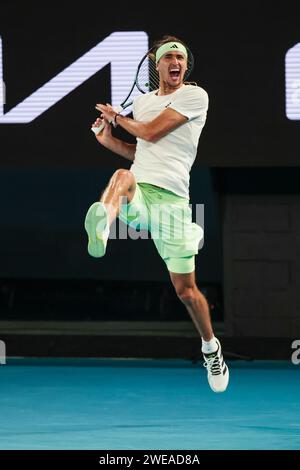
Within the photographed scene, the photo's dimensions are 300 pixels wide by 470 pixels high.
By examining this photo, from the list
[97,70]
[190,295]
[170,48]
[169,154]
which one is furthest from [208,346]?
[97,70]

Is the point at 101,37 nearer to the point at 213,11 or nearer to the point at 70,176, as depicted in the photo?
the point at 213,11

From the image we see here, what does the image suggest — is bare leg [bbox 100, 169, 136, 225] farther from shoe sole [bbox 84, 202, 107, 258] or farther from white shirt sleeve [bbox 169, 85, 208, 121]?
white shirt sleeve [bbox 169, 85, 208, 121]

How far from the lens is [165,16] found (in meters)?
8.90

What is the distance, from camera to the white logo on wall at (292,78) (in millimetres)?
8859

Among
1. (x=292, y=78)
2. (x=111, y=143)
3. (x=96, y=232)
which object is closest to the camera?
(x=96, y=232)

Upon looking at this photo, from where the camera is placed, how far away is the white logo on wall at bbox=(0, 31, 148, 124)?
8.96m

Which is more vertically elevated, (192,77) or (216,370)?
(192,77)

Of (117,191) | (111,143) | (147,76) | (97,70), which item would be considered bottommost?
(117,191)

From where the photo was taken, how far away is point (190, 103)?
6602mm

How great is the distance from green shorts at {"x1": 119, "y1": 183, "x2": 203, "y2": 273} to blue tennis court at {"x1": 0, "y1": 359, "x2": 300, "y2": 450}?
0.97 metres

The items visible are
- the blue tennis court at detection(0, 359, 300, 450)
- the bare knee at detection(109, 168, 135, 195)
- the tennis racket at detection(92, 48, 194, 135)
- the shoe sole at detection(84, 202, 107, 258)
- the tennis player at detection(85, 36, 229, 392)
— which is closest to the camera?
the shoe sole at detection(84, 202, 107, 258)

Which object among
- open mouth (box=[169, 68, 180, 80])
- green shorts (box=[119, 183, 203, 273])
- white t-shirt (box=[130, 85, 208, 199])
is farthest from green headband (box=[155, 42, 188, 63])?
green shorts (box=[119, 183, 203, 273])

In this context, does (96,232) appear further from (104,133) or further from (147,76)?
(147,76)

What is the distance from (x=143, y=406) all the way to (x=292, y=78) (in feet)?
8.91
